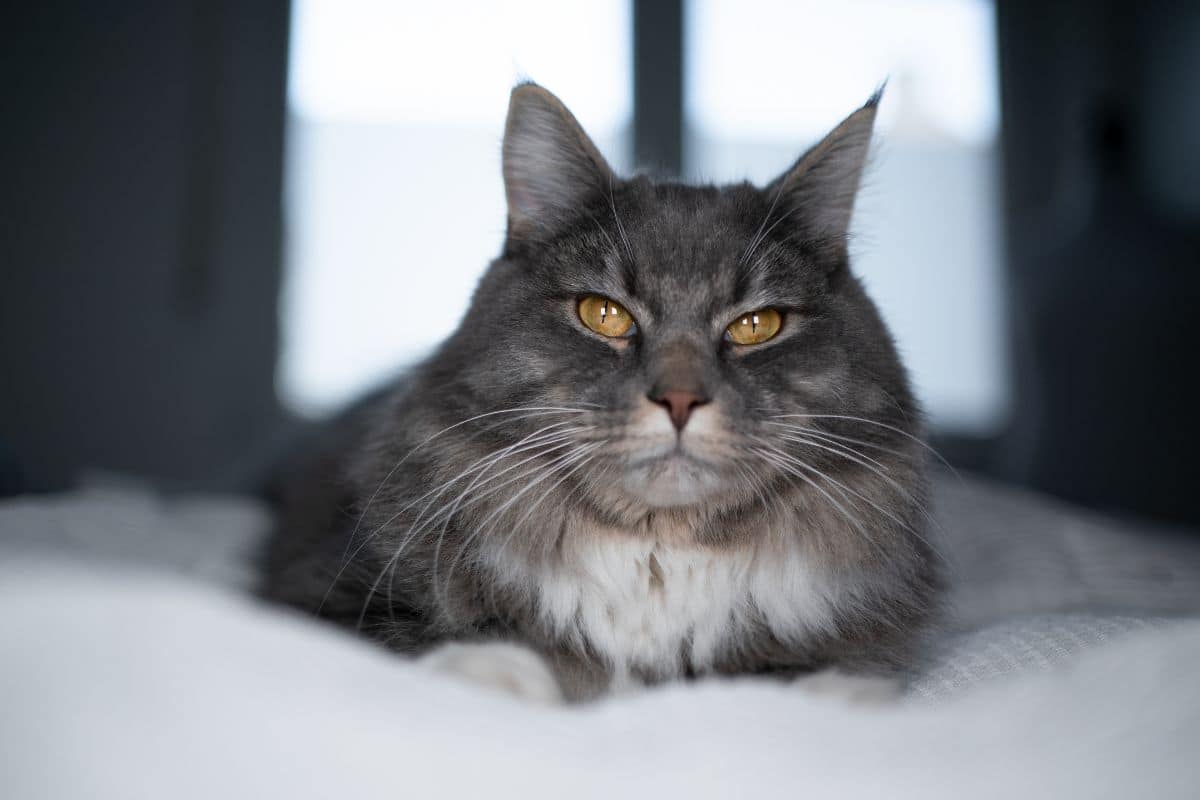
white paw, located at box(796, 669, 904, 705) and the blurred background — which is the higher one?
the blurred background

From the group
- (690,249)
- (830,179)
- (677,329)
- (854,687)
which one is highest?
(830,179)

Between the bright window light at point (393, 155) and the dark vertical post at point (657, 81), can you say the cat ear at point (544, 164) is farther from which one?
the dark vertical post at point (657, 81)

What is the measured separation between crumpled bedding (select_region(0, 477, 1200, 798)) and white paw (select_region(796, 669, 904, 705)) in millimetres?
197

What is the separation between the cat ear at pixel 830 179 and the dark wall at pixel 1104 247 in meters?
3.76

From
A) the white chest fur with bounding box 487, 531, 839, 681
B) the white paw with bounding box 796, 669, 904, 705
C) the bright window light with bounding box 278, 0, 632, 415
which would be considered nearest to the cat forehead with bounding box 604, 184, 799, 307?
the white chest fur with bounding box 487, 531, 839, 681

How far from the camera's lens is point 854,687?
106 centimetres

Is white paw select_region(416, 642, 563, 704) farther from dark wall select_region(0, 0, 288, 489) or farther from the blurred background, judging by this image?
dark wall select_region(0, 0, 288, 489)

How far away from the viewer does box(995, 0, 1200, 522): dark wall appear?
452cm

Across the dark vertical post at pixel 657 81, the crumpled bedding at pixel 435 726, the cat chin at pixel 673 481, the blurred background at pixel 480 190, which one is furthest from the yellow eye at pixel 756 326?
the dark vertical post at pixel 657 81

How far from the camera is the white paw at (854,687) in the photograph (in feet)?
3.36

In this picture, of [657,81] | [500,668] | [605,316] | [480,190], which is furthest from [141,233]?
[500,668]

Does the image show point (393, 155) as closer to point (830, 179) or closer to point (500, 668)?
point (830, 179)

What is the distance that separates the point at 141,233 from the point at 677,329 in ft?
12.2

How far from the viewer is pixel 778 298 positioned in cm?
139
